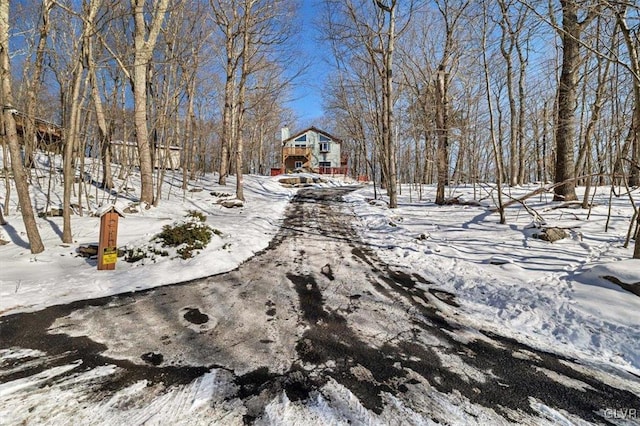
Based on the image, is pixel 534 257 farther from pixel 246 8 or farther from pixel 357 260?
pixel 246 8

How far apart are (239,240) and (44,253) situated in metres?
3.80

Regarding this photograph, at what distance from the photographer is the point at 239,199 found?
13.7 meters

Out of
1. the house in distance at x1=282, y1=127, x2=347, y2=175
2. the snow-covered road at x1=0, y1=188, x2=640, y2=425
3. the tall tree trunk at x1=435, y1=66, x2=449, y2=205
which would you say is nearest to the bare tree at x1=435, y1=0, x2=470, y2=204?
the tall tree trunk at x1=435, y1=66, x2=449, y2=205

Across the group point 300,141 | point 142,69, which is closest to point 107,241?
point 142,69

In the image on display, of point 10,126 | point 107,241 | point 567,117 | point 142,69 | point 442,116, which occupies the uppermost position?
point 142,69

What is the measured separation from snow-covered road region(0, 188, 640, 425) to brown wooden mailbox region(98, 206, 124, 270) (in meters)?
1.42

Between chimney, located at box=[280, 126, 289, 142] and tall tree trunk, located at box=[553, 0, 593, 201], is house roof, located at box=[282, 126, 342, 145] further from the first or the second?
tall tree trunk, located at box=[553, 0, 593, 201]

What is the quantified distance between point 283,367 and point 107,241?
14.4 feet

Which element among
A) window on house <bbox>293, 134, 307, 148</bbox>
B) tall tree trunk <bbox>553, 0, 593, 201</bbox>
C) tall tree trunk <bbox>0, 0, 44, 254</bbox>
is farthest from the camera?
window on house <bbox>293, 134, 307, 148</bbox>

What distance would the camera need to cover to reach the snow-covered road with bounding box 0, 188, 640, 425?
6.32 feet

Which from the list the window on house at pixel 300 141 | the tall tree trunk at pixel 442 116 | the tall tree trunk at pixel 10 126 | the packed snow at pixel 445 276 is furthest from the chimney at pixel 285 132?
the tall tree trunk at pixel 10 126

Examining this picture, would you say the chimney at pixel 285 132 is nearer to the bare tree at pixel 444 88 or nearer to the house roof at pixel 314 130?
the house roof at pixel 314 130

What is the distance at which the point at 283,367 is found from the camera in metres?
2.40

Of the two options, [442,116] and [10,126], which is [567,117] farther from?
[10,126]
